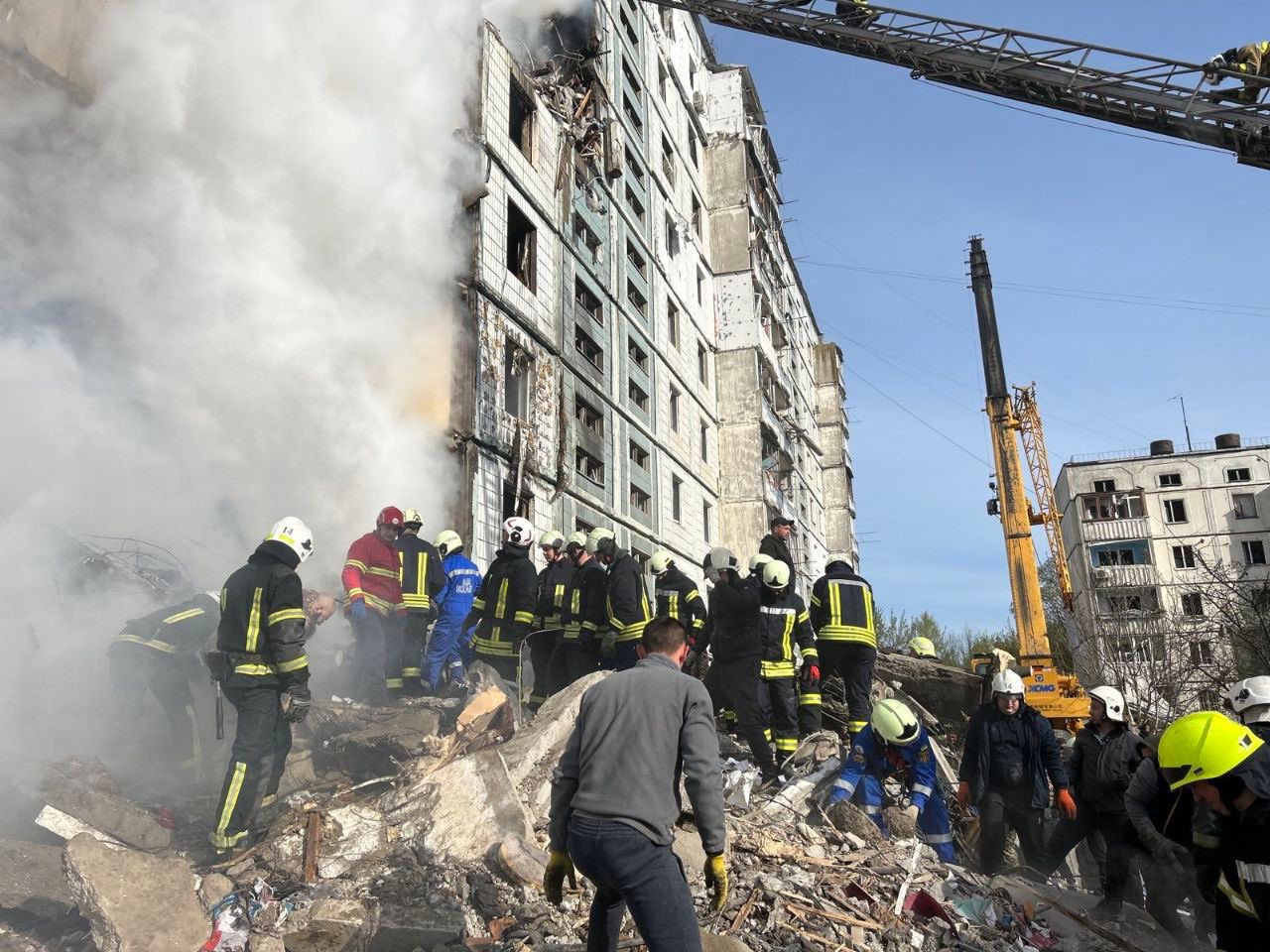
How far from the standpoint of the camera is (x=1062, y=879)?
7398 millimetres

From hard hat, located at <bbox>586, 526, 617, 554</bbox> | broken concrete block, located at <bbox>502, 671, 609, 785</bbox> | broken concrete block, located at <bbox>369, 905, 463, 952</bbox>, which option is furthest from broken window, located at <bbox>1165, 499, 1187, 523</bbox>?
broken concrete block, located at <bbox>369, 905, 463, 952</bbox>

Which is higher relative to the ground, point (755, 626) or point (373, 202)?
point (373, 202)

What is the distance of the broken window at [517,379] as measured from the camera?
17.0 metres

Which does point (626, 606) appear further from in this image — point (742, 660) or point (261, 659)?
point (261, 659)

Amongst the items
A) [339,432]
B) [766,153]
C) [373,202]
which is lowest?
[339,432]

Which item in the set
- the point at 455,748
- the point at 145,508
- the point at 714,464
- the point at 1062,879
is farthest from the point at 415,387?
the point at 714,464

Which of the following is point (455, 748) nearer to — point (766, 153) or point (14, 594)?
point (14, 594)

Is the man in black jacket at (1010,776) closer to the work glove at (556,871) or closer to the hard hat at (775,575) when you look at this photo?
the hard hat at (775,575)

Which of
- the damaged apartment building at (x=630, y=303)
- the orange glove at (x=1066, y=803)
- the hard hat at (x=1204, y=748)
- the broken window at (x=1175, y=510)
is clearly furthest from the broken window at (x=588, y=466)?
the broken window at (x=1175, y=510)

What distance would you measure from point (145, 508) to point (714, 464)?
2111 centimetres

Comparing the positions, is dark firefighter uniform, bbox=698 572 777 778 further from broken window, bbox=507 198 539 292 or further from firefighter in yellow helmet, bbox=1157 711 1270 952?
broken window, bbox=507 198 539 292

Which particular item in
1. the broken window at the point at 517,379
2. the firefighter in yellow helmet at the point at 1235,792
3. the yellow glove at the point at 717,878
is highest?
the broken window at the point at 517,379

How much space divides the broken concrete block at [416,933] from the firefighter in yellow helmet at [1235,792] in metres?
3.32

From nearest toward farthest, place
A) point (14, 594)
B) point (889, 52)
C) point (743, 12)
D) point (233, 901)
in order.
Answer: point (233, 901)
point (14, 594)
point (889, 52)
point (743, 12)
